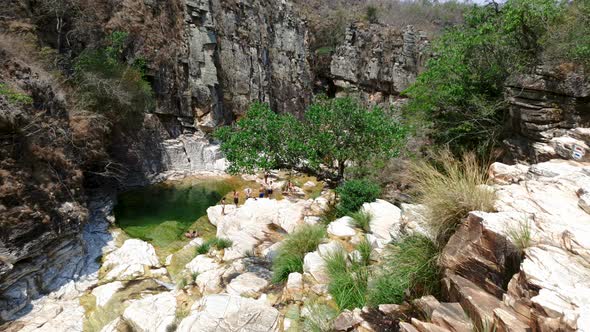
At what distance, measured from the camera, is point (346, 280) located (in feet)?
15.3

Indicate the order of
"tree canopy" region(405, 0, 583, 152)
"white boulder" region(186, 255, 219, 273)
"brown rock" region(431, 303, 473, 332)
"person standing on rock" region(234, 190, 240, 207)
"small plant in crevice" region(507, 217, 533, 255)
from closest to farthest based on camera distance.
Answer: "brown rock" region(431, 303, 473, 332) → "small plant in crevice" region(507, 217, 533, 255) → "tree canopy" region(405, 0, 583, 152) → "white boulder" region(186, 255, 219, 273) → "person standing on rock" region(234, 190, 240, 207)

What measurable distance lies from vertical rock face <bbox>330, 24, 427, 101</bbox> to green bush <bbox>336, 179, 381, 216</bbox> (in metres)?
28.0

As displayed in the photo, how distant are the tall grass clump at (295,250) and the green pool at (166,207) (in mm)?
6836

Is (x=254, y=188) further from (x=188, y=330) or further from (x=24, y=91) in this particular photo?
(x=188, y=330)

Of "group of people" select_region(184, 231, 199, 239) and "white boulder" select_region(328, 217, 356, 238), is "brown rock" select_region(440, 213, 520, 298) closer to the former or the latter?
"white boulder" select_region(328, 217, 356, 238)

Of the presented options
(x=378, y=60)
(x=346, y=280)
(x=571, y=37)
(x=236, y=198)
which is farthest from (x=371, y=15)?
(x=346, y=280)

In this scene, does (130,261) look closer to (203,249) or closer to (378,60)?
(203,249)

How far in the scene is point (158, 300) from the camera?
22.3ft

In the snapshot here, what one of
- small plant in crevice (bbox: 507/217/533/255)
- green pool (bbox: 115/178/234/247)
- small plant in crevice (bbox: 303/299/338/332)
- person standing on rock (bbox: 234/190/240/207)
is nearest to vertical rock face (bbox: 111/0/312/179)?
green pool (bbox: 115/178/234/247)

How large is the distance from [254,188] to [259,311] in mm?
13244

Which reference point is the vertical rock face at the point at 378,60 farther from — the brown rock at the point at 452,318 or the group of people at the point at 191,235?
the brown rock at the point at 452,318

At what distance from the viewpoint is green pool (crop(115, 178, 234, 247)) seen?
1245 cm

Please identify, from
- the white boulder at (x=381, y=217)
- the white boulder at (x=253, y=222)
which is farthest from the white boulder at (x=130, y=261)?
the white boulder at (x=381, y=217)

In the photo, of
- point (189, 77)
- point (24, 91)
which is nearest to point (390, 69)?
point (189, 77)
